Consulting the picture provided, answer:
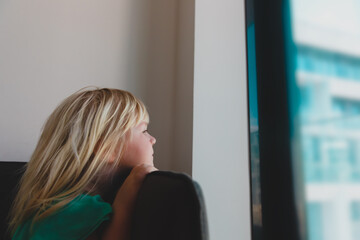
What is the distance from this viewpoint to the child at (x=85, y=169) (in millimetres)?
559

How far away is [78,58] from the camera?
3.92 feet

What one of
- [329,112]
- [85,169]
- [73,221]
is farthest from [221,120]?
[73,221]

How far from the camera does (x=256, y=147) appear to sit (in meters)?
1.12

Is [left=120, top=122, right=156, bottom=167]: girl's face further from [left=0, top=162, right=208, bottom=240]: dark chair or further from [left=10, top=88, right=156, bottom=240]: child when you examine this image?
[left=0, top=162, right=208, bottom=240]: dark chair

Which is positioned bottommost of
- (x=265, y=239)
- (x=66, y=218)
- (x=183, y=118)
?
(x=265, y=239)

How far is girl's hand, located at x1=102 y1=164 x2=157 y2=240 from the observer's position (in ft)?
1.72

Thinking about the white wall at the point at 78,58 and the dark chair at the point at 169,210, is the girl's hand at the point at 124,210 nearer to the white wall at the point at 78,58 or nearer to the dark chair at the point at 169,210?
the dark chair at the point at 169,210

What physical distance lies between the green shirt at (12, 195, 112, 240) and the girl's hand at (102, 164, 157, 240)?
2 centimetres

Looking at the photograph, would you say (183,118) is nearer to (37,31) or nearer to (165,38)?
(165,38)

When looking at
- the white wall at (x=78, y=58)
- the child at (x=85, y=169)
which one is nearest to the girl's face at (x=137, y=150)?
the child at (x=85, y=169)

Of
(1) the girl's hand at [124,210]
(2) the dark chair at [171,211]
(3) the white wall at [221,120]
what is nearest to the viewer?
(2) the dark chair at [171,211]

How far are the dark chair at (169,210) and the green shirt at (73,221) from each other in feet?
0.34

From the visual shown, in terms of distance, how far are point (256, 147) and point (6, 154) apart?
36.3 inches

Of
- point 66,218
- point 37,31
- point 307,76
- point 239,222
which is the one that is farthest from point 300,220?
point 37,31
